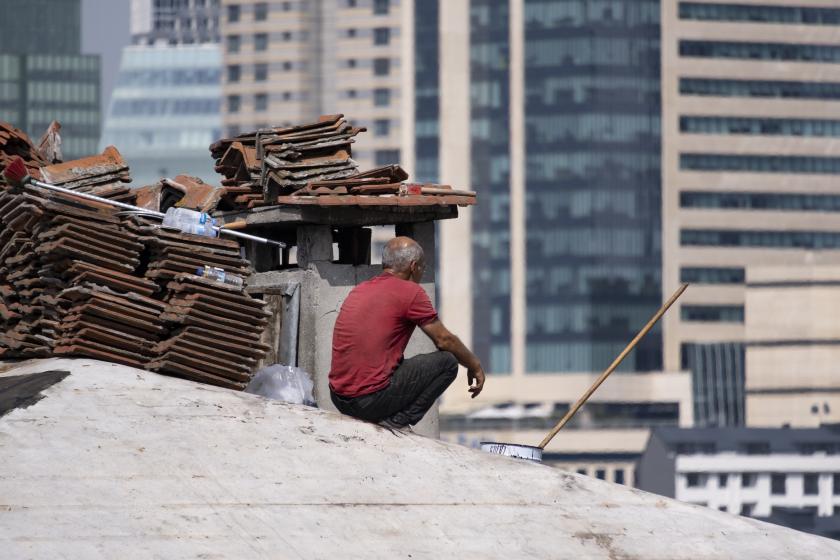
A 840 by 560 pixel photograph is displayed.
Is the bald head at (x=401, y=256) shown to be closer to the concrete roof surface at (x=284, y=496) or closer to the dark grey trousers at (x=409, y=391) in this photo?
the dark grey trousers at (x=409, y=391)

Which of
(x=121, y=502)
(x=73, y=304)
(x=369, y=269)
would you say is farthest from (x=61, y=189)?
(x=121, y=502)

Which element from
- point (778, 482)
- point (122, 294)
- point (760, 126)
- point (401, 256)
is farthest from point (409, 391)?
point (760, 126)

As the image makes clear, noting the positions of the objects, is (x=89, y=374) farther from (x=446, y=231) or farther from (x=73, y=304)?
(x=446, y=231)

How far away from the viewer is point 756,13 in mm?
163500

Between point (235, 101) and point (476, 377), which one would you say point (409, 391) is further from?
point (235, 101)

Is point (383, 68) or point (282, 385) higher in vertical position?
point (383, 68)

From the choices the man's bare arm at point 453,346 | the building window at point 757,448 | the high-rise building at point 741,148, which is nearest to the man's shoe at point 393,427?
the man's bare arm at point 453,346

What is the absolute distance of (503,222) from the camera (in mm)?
160375

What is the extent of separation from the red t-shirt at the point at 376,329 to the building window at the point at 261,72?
A: 16864 centimetres

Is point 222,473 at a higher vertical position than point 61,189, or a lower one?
lower

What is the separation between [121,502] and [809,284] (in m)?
147

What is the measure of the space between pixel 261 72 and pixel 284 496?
170m

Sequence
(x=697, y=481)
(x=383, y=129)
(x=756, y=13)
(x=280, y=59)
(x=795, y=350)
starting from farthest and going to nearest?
(x=280, y=59)
(x=383, y=129)
(x=756, y=13)
(x=795, y=350)
(x=697, y=481)

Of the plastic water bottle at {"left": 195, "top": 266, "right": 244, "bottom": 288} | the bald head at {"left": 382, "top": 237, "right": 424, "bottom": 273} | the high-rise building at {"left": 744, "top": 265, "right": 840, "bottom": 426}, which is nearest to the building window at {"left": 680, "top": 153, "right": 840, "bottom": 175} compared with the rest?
the high-rise building at {"left": 744, "top": 265, "right": 840, "bottom": 426}
